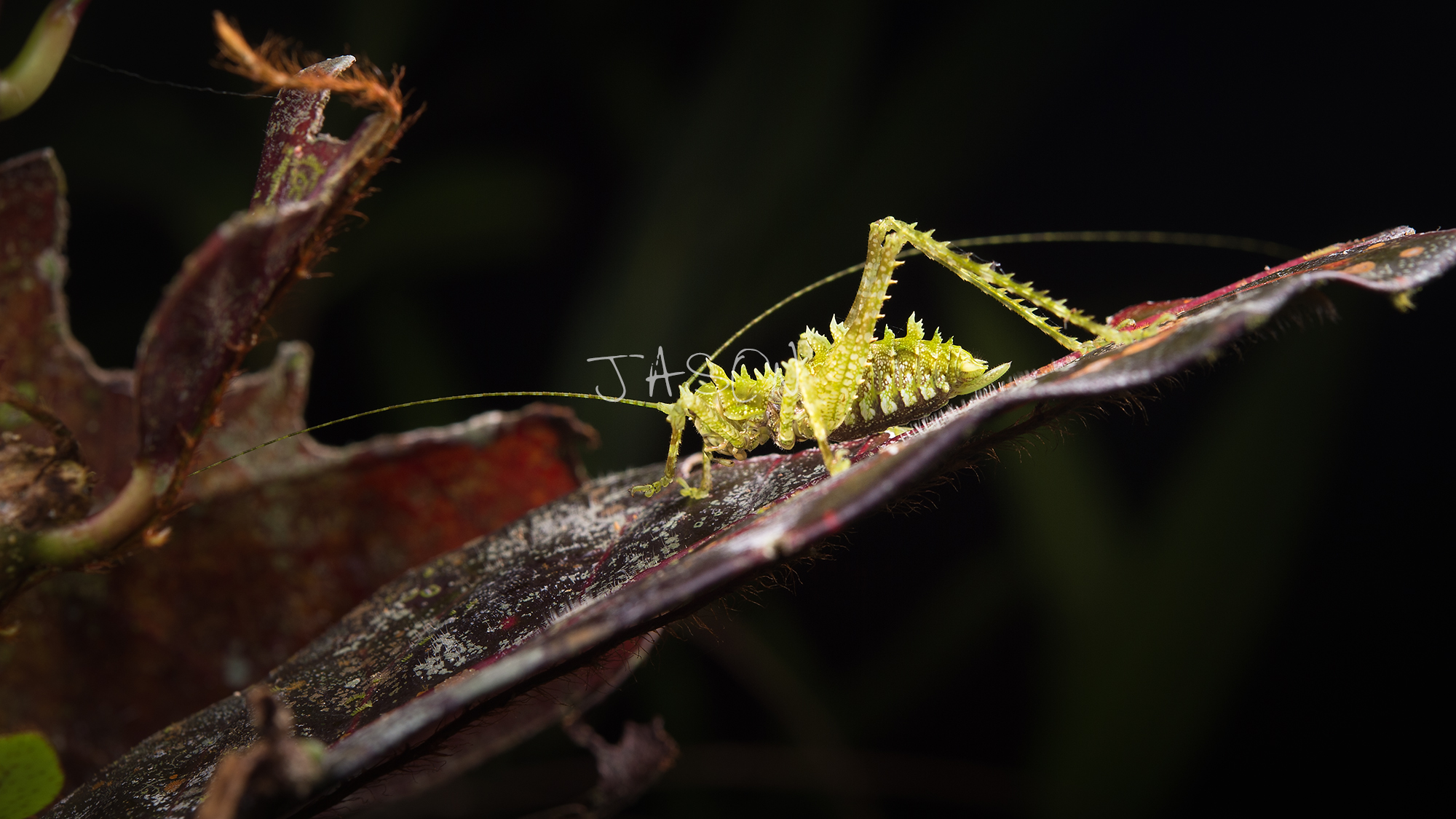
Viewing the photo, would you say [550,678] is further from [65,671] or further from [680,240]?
[680,240]

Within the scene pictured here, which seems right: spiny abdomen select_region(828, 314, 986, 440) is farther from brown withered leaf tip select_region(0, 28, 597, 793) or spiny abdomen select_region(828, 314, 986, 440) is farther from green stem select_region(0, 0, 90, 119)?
green stem select_region(0, 0, 90, 119)

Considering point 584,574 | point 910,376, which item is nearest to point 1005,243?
point 910,376

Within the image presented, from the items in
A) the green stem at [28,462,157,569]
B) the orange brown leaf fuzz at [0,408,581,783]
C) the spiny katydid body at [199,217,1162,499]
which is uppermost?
the spiny katydid body at [199,217,1162,499]

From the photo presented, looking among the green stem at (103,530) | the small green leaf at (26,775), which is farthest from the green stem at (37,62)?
the small green leaf at (26,775)

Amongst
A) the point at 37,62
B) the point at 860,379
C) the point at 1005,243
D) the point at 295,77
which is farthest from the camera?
the point at 1005,243

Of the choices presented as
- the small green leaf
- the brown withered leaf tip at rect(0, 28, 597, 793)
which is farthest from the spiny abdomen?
the small green leaf

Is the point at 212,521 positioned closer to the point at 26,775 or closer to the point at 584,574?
the point at 26,775

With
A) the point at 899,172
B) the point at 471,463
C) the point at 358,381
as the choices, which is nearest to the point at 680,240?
the point at 899,172
